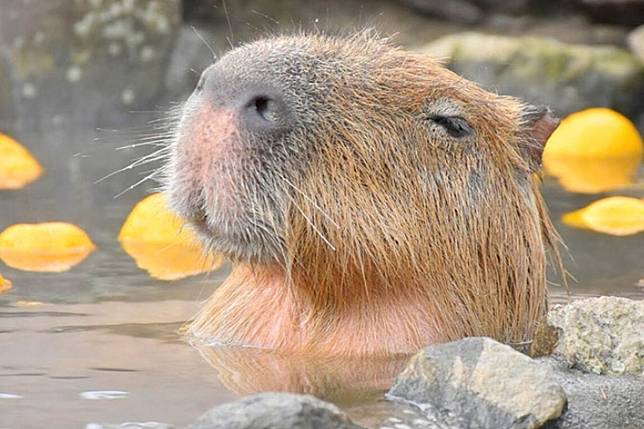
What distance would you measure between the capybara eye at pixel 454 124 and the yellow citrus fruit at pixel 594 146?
4.18 m

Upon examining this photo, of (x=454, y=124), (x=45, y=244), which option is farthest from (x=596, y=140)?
(x=454, y=124)

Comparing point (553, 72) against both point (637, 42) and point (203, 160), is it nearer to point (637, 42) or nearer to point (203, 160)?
point (637, 42)

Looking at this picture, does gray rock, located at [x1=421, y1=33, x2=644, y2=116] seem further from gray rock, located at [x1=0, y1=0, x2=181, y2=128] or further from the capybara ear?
the capybara ear

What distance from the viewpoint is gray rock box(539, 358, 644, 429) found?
2949 millimetres

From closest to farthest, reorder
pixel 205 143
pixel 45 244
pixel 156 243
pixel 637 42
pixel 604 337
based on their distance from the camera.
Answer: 1. pixel 604 337
2. pixel 205 143
3. pixel 45 244
4. pixel 156 243
5. pixel 637 42

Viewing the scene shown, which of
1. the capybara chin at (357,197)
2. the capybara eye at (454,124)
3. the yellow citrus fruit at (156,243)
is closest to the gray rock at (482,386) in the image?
the capybara chin at (357,197)

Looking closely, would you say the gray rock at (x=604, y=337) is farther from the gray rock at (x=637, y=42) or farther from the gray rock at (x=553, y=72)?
the gray rock at (x=637, y=42)

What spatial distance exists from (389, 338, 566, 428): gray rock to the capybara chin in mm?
470

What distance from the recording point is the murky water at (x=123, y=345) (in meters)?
3.05

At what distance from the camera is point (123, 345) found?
380 cm

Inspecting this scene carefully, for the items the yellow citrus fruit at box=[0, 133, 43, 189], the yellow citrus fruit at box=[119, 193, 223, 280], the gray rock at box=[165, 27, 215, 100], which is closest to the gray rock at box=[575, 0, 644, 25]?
the gray rock at box=[165, 27, 215, 100]

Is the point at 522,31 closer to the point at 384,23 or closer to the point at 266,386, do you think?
the point at 384,23

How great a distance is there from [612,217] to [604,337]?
9.92 feet

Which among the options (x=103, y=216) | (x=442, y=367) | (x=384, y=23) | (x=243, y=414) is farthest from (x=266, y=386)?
(x=384, y=23)
